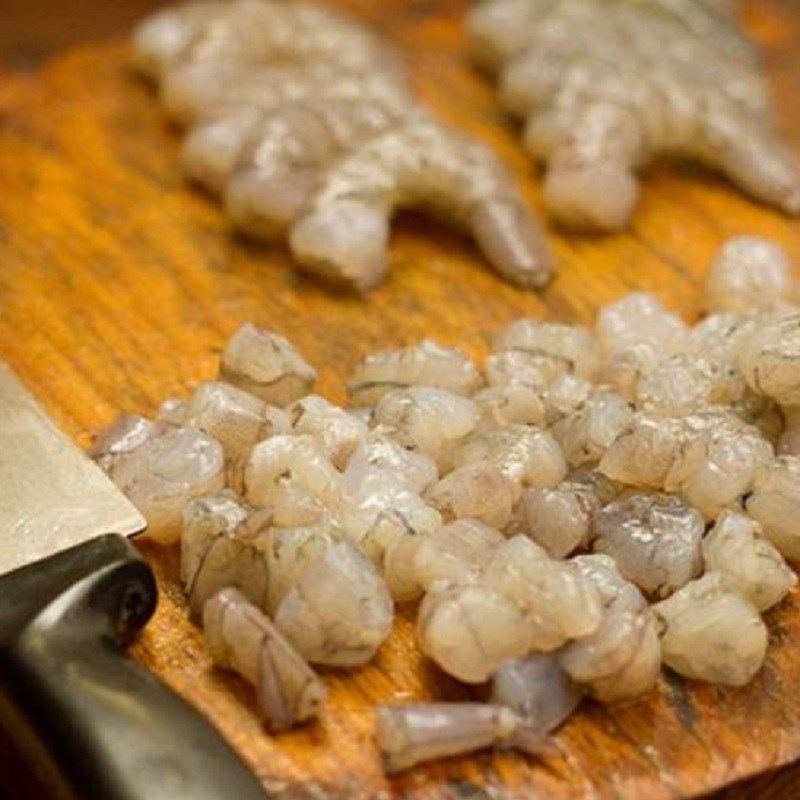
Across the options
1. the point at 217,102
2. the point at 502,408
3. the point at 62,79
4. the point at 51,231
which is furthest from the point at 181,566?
the point at 62,79

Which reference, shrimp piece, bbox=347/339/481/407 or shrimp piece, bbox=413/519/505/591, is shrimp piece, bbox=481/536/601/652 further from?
shrimp piece, bbox=347/339/481/407

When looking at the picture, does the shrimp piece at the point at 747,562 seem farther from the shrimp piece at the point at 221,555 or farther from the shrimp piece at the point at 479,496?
the shrimp piece at the point at 221,555

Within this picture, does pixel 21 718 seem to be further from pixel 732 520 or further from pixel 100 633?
pixel 732 520

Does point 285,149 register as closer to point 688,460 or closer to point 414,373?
point 414,373

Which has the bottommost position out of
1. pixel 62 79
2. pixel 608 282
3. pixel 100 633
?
pixel 608 282

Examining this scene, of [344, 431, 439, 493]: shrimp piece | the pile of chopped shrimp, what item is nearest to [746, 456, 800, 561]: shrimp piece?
the pile of chopped shrimp

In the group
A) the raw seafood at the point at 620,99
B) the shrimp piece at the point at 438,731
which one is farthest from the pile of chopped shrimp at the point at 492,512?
the raw seafood at the point at 620,99
